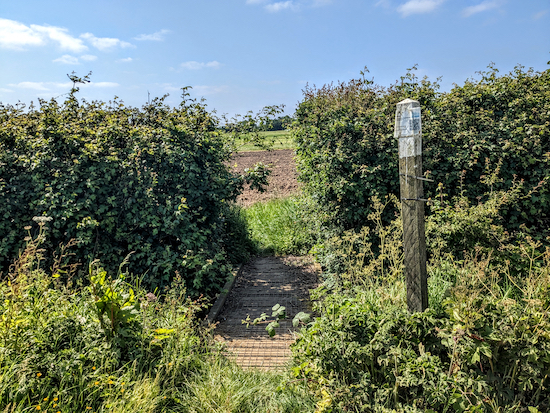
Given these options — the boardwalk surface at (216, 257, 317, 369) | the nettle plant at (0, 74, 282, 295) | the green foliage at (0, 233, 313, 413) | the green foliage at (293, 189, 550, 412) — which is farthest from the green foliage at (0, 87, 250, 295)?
the green foliage at (293, 189, 550, 412)

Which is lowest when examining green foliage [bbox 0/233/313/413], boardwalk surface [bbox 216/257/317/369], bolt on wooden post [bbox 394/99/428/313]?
boardwalk surface [bbox 216/257/317/369]

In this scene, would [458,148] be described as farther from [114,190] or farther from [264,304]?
[114,190]

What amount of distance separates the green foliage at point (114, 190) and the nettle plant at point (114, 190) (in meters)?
0.01

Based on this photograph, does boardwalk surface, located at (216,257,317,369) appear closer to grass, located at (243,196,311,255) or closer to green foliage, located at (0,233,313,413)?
grass, located at (243,196,311,255)

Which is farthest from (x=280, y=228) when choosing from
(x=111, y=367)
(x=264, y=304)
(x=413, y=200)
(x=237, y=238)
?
(x=111, y=367)

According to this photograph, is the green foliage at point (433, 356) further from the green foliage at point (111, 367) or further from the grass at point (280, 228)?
the grass at point (280, 228)

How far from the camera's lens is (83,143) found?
561cm

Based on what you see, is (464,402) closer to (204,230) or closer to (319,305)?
(319,305)

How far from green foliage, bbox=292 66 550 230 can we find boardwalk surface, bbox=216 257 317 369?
1.57m

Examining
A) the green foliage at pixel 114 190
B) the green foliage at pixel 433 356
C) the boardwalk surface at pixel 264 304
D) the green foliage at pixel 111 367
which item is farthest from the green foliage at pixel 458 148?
the green foliage at pixel 111 367

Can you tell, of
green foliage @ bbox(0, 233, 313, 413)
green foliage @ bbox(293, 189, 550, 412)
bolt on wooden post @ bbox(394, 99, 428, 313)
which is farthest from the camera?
bolt on wooden post @ bbox(394, 99, 428, 313)

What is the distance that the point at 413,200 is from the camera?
133 inches

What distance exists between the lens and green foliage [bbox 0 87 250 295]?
5.37 metres

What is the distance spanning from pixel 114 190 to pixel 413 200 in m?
4.38
